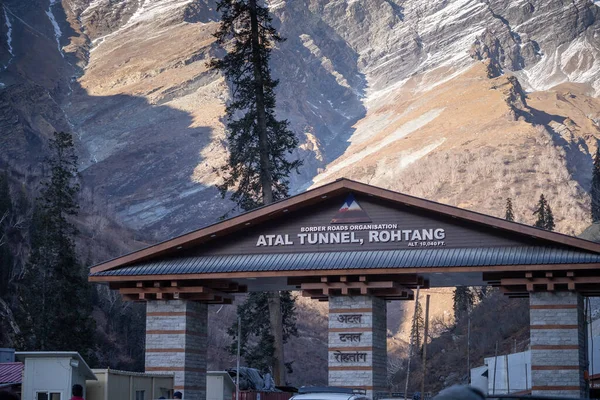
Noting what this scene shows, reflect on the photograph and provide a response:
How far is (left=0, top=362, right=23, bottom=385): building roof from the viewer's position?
105ft

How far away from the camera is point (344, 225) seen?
35344 mm

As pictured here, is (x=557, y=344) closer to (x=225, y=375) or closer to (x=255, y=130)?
Answer: (x=225, y=375)

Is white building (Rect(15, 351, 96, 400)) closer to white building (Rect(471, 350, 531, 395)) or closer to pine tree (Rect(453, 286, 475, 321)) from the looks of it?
white building (Rect(471, 350, 531, 395))

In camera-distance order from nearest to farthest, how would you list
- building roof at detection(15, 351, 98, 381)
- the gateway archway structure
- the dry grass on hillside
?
building roof at detection(15, 351, 98, 381) → the gateway archway structure → the dry grass on hillside

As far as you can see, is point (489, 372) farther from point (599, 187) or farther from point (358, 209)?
point (599, 187)

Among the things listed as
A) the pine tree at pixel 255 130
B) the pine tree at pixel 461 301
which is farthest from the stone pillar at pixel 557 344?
the pine tree at pixel 461 301

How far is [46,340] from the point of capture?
55.7 metres

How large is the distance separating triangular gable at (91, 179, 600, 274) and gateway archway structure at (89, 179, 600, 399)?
0.11 feet

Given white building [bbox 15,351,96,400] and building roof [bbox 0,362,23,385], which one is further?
building roof [bbox 0,362,23,385]

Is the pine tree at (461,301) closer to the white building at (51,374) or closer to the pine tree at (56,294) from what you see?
the pine tree at (56,294)

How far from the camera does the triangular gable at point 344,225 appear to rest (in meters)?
33.6

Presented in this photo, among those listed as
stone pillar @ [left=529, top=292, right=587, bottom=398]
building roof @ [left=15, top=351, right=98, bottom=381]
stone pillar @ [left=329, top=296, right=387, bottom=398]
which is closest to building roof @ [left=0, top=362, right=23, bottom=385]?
building roof @ [left=15, top=351, right=98, bottom=381]

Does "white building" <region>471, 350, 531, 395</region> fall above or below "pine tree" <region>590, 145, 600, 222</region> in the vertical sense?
below

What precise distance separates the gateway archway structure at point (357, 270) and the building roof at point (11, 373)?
4179 mm
